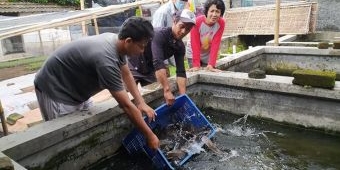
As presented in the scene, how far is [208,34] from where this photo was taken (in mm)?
5461

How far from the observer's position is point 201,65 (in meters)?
5.99

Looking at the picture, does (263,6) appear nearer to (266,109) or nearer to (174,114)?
(266,109)

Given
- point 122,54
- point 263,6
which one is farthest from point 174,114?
point 263,6

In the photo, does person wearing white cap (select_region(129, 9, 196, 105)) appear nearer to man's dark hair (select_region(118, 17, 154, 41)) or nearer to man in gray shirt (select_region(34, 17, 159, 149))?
man in gray shirt (select_region(34, 17, 159, 149))

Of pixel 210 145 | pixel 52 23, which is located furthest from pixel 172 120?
pixel 52 23

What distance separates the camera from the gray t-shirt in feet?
9.14

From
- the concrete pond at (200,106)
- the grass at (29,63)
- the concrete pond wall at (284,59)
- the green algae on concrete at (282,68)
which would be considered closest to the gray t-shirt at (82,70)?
the concrete pond at (200,106)

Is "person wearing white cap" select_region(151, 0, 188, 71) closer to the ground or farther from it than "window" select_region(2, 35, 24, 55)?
farther from it

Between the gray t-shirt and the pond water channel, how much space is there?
118cm

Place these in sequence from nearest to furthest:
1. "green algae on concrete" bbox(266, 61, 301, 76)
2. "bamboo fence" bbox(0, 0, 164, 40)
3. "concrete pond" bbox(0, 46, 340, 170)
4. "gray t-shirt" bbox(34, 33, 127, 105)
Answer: "gray t-shirt" bbox(34, 33, 127, 105) < "concrete pond" bbox(0, 46, 340, 170) < "bamboo fence" bbox(0, 0, 164, 40) < "green algae on concrete" bbox(266, 61, 301, 76)

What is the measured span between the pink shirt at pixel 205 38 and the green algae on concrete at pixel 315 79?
1516 millimetres

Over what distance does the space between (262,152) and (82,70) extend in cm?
258

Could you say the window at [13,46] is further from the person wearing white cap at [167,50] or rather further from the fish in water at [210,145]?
the fish in water at [210,145]

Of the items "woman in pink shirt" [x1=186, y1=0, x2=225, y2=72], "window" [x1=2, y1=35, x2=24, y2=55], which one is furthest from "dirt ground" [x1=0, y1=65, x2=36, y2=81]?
"woman in pink shirt" [x1=186, y1=0, x2=225, y2=72]
